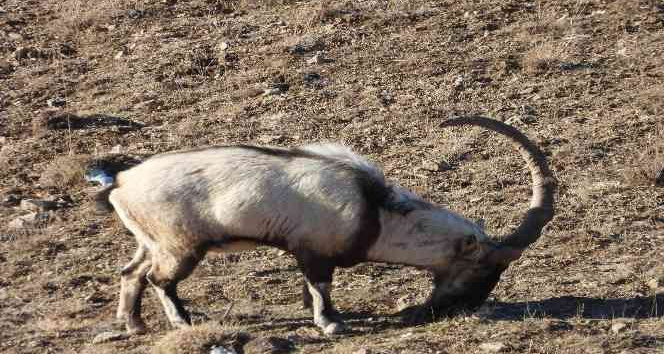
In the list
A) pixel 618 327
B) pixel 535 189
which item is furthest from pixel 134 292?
pixel 618 327

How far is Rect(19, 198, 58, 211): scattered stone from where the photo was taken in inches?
469

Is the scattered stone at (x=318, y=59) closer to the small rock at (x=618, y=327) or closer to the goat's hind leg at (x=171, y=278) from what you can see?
the goat's hind leg at (x=171, y=278)

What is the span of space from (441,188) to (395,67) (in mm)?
3705

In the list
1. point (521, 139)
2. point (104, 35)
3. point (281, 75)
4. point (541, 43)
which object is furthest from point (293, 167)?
point (104, 35)

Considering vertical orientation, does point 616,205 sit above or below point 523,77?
below

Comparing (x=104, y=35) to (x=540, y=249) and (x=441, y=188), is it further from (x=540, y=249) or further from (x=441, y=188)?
(x=540, y=249)

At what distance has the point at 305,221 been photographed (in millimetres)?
8602

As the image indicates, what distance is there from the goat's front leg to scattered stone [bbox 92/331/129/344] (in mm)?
1535

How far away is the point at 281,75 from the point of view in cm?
1531

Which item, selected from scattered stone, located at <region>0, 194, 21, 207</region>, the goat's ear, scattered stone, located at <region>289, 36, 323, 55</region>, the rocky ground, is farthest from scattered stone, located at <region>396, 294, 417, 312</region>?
scattered stone, located at <region>289, 36, 323, 55</region>

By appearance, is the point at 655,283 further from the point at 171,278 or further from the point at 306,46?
the point at 306,46

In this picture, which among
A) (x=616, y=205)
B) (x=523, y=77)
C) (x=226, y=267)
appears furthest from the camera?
(x=523, y=77)

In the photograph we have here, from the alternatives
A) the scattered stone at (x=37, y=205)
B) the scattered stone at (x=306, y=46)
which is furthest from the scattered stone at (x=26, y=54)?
the scattered stone at (x=37, y=205)

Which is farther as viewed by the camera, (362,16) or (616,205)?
(362,16)
